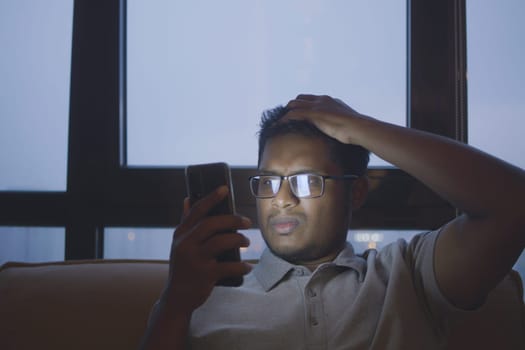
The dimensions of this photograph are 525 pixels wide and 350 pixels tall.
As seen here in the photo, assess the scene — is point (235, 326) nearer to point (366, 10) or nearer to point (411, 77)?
point (411, 77)

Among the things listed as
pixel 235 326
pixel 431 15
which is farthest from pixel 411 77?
pixel 235 326

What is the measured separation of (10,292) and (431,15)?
1.66 meters

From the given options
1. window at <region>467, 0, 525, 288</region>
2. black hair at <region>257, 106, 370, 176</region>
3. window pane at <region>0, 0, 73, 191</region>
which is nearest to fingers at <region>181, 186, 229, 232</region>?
black hair at <region>257, 106, 370, 176</region>

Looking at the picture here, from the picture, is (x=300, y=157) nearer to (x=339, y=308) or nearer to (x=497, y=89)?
(x=339, y=308)

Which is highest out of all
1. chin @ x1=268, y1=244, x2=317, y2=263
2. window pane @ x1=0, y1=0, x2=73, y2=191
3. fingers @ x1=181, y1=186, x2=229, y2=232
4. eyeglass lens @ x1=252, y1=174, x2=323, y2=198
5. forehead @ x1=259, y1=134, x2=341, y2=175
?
window pane @ x1=0, y1=0, x2=73, y2=191

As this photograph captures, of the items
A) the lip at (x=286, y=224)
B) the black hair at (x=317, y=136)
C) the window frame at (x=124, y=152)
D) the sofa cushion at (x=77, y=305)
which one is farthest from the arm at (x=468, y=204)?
the sofa cushion at (x=77, y=305)

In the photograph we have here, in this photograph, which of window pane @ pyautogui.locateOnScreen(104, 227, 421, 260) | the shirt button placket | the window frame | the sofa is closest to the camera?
the shirt button placket

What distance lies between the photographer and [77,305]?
3.98ft

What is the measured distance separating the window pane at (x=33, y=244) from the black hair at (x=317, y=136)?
3.36 ft

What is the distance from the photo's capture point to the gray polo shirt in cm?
98

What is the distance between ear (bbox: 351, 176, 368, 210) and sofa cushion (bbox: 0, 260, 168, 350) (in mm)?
594

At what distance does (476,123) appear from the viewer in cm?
166

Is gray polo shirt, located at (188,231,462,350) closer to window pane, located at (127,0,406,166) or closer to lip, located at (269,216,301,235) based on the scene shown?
lip, located at (269,216,301,235)

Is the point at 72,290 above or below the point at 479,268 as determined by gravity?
below
